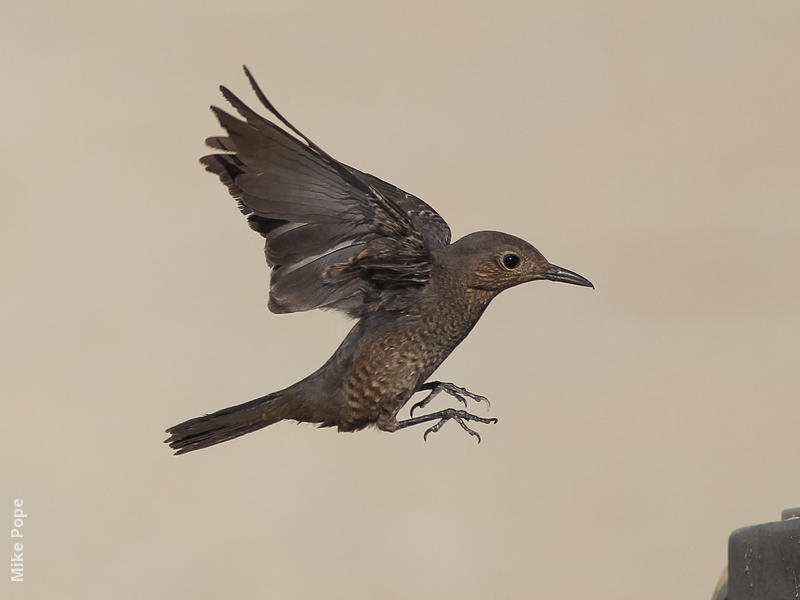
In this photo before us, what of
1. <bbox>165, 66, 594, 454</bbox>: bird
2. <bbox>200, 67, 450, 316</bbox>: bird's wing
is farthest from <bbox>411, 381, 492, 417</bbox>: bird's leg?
<bbox>200, 67, 450, 316</bbox>: bird's wing

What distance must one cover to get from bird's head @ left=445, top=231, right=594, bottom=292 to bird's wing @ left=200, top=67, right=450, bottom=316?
0.16m

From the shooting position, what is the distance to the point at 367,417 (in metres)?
5.19

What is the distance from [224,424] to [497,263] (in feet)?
4.39

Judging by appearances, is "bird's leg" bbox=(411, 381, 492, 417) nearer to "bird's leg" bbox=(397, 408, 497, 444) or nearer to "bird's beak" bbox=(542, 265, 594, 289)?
"bird's leg" bbox=(397, 408, 497, 444)

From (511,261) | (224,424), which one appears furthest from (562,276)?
(224,424)

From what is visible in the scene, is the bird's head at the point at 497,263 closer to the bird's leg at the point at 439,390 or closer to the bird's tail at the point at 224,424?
the bird's leg at the point at 439,390

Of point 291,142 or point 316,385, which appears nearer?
point 291,142

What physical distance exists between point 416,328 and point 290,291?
575mm

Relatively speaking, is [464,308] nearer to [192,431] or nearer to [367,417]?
[367,417]

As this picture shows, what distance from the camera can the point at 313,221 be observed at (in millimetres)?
4938

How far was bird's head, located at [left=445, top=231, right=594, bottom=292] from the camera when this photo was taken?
4.97 metres

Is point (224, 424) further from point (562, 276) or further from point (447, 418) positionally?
point (562, 276)

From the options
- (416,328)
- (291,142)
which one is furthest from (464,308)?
(291,142)

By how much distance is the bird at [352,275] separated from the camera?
4.76m
